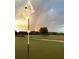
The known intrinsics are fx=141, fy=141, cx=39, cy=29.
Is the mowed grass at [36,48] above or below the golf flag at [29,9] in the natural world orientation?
below

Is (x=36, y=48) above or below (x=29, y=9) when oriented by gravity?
below

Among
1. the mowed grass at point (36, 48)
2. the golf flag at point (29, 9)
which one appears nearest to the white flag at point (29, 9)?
the golf flag at point (29, 9)

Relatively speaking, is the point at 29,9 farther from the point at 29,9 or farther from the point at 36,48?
the point at 36,48

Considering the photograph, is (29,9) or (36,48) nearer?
(29,9)

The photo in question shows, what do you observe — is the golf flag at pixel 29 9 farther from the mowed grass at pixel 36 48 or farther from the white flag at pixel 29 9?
the mowed grass at pixel 36 48

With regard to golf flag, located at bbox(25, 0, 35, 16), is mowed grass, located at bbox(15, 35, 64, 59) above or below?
below

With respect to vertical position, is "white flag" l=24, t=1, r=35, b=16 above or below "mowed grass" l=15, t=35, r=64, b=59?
above

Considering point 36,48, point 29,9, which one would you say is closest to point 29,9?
point 29,9

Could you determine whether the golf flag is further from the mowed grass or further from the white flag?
the mowed grass

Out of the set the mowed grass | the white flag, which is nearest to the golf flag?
the white flag
